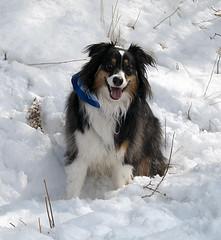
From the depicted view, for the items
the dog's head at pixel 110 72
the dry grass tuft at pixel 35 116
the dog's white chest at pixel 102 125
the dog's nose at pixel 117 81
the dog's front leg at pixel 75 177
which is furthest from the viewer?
the dry grass tuft at pixel 35 116

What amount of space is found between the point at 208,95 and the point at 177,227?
10.7 ft

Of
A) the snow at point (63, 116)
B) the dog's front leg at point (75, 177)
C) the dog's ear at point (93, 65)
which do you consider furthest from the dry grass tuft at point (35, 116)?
the dog's ear at point (93, 65)

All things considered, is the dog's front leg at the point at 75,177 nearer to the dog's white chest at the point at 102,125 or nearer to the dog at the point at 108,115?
the dog at the point at 108,115

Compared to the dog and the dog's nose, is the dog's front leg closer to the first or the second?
the dog

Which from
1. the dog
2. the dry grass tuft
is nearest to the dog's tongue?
the dog

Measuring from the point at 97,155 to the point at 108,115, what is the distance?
1.51ft

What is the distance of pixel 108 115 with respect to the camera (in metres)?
3.49

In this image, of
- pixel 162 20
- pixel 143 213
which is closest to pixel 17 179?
pixel 143 213

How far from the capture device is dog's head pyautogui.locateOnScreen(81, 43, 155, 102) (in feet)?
10.8

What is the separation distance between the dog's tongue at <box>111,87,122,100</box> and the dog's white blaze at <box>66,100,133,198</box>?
0.85 ft

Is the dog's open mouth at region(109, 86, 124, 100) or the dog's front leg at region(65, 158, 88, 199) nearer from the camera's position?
the dog's open mouth at region(109, 86, 124, 100)

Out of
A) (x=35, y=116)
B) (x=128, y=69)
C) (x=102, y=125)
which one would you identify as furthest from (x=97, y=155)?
(x=35, y=116)

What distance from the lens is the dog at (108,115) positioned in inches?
131

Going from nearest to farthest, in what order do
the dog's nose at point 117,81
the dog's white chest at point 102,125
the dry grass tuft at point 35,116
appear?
the dog's nose at point 117,81, the dog's white chest at point 102,125, the dry grass tuft at point 35,116
